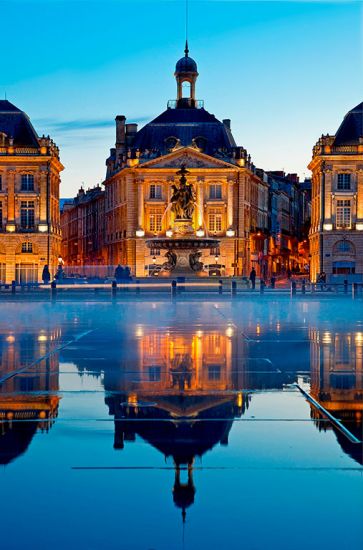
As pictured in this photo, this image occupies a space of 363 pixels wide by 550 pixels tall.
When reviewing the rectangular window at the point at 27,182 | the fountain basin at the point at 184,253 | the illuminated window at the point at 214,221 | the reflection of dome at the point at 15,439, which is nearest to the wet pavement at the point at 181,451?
the reflection of dome at the point at 15,439

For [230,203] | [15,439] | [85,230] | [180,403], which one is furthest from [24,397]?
[85,230]

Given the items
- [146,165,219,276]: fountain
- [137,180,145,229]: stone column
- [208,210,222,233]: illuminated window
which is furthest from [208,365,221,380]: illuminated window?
[208,210,222,233]: illuminated window

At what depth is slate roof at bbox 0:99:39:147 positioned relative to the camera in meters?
96.6

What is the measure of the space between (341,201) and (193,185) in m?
15.9

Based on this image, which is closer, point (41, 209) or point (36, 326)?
point (36, 326)

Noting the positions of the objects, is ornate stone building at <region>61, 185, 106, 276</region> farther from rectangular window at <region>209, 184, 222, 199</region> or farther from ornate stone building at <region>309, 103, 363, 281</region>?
ornate stone building at <region>309, 103, 363, 281</region>

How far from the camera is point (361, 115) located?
95.2 m

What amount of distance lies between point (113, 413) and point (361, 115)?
89.6 meters

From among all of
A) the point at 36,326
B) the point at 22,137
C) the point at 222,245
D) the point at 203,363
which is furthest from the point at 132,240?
the point at 203,363

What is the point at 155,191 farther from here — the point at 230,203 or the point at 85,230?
the point at 85,230

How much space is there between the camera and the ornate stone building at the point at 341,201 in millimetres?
94375

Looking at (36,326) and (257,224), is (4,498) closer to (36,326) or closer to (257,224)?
(36,326)

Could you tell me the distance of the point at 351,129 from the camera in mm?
96375

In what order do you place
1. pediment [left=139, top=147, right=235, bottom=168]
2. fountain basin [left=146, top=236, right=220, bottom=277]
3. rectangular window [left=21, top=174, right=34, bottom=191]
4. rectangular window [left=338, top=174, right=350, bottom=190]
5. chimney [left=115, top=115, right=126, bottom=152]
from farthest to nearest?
1. chimney [left=115, top=115, right=126, bottom=152]
2. pediment [left=139, top=147, right=235, bottom=168]
3. rectangular window [left=21, top=174, right=34, bottom=191]
4. rectangular window [left=338, top=174, right=350, bottom=190]
5. fountain basin [left=146, top=236, right=220, bottom=277]
